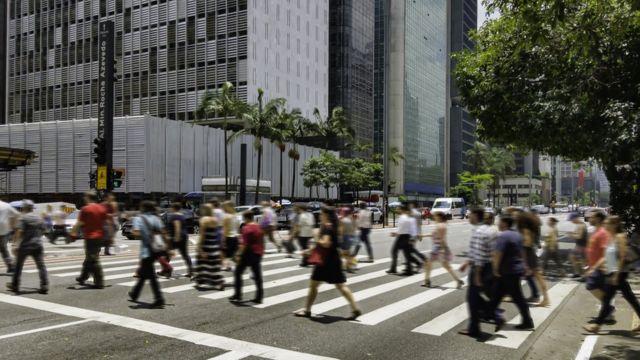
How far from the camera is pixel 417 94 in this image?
107000 millimetres

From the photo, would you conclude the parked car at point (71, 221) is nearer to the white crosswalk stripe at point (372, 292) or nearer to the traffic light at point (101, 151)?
the traffic light at point (101, 151)

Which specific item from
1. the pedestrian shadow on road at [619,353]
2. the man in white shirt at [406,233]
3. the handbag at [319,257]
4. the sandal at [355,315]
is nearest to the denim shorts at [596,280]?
the pedestrian shadow on road at [619,353]

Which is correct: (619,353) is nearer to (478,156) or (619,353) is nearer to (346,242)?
(346,242)

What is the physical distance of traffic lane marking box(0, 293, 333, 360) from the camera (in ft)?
22.1

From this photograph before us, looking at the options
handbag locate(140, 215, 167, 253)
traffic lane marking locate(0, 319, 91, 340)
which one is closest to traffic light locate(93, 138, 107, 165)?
handbag locate(140, 215, 167, 253)

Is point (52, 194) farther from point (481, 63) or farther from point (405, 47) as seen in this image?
point (405, 47)

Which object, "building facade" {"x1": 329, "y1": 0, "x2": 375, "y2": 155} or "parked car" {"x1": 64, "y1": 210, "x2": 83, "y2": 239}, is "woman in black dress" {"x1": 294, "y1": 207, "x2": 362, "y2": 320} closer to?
"parked car" {"x1": 64, "y1": 210, "x2": 83, "y2": 239}

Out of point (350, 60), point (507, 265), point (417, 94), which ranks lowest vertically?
point (507, 265)

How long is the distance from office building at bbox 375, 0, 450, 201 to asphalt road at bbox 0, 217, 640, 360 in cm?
8197

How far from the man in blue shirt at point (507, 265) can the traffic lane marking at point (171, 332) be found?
2.97 m

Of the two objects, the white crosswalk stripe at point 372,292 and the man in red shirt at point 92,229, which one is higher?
the man in red shirt at point 92,229

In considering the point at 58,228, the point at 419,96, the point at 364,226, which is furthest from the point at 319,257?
the point at 419,96

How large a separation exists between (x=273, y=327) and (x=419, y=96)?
104 m

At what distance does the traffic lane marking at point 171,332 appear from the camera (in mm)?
6738
